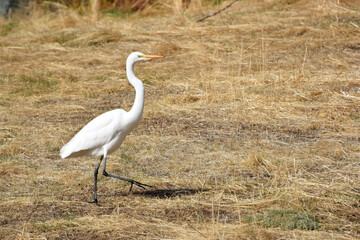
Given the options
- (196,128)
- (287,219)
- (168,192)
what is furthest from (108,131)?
(196,128)

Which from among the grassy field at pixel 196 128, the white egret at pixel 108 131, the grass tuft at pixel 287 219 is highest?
the white egret at pixel 108 131

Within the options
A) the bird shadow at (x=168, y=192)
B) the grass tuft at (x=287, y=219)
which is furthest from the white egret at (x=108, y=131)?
the grass tuft at (x=287, y=219)

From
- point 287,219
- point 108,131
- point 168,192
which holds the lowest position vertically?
point 168,192

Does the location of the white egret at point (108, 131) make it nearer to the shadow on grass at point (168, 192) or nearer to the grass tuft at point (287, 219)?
the shadow on grass at point (168, 192)

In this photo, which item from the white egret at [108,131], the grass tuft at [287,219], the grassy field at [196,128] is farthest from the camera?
the white egret at [108,131]

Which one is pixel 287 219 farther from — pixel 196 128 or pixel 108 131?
pixel 196 128

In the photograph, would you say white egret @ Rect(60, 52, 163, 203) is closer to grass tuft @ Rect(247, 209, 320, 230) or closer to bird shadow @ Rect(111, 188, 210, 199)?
bird shadow @ Rect(111, 188, 210, 199)

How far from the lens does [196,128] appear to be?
6535 millimetres

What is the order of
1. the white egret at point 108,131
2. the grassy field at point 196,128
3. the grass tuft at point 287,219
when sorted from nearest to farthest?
the grass tuft at point 287,219 → the grassy field at point 196,128 → the white egret at point 108,131

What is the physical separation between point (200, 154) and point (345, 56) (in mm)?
4200

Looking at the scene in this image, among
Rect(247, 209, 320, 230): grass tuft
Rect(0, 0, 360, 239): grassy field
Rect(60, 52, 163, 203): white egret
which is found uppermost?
Rect(60, 52, 163, 203): white egret

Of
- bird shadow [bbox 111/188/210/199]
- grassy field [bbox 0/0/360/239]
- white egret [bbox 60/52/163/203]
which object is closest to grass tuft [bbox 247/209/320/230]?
grassy field [bbox 0/0/360/239]

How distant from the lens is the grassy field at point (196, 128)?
4180 millimetres

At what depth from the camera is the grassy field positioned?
13.7ft
